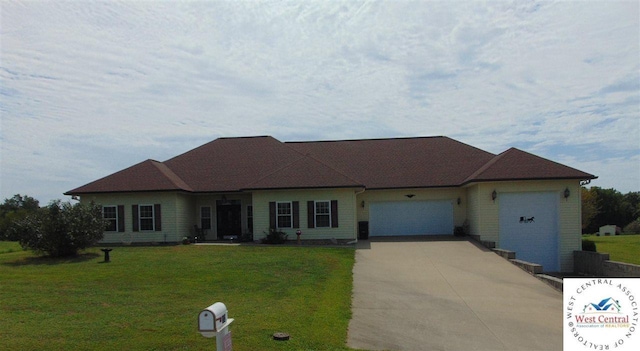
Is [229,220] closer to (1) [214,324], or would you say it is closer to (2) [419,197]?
(2) [419,197]

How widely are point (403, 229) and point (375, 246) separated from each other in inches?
178

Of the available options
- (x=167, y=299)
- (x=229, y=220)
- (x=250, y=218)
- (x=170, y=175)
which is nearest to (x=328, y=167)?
(x=250, y=218)

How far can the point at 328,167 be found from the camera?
84.9 ft

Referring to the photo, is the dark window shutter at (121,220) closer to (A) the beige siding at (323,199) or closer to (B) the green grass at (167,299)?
(B) the green grass at (167,299)

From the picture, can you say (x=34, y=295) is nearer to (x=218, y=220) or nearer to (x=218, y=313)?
(x=218, y=313)

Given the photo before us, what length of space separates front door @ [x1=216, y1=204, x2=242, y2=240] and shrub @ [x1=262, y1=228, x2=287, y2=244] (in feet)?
10.9

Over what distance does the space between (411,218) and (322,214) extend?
215 inches

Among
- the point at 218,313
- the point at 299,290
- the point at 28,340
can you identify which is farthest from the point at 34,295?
the point at 218,313

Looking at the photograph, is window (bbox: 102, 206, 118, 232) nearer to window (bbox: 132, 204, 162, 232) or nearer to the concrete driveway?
window (bbox: 132, 204, 162, 232)

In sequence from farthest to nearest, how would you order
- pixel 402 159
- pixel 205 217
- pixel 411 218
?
pixel 402 159, pixel 205 217, pixel 411 218

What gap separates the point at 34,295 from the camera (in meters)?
11.8

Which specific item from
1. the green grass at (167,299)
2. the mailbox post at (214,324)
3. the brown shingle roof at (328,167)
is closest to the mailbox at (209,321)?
the mailbox post at (214,324)

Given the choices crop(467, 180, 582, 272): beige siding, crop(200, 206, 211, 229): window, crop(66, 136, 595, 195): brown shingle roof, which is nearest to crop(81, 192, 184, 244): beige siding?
crop(66, 136, 595, 195): brown shingle roof

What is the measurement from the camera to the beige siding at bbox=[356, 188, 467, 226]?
26.9 m
